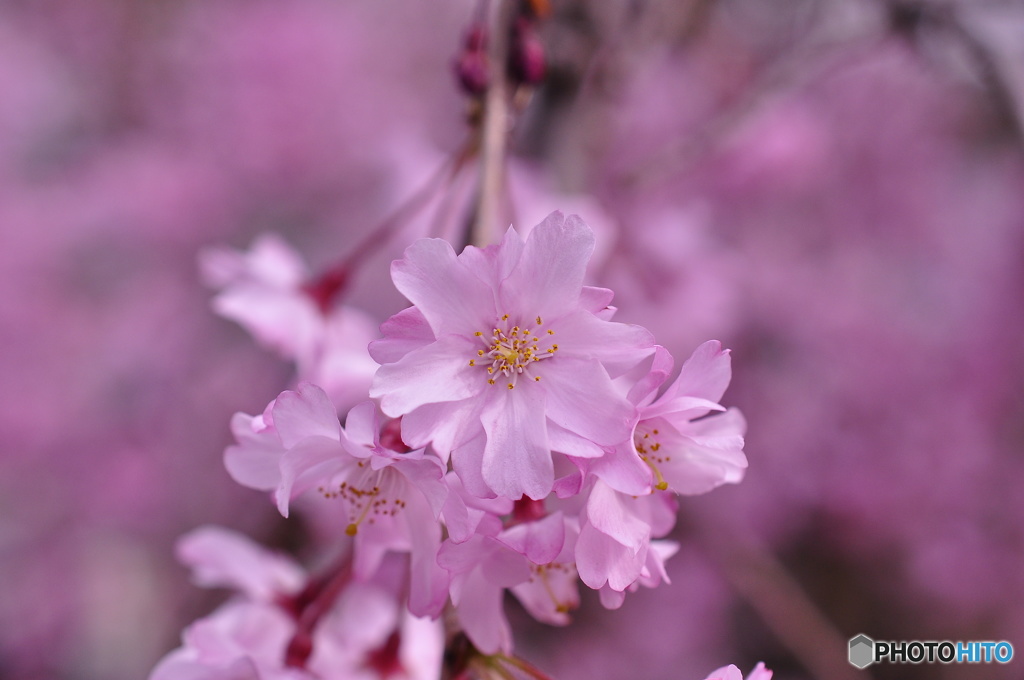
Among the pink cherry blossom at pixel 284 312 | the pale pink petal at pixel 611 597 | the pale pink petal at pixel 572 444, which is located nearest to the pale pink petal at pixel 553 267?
the pale pink petal at pixel 572 444

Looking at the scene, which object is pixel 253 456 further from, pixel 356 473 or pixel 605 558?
pixel 605 558

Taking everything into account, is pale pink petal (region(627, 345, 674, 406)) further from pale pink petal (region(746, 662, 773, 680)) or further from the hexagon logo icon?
the hexagon logo icon

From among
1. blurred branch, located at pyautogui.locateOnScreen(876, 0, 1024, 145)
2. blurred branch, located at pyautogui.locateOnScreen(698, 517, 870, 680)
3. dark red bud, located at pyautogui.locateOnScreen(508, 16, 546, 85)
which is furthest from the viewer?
blurred branch, located at pyautogui.locateOnScreen(698, 517, 870, 680)

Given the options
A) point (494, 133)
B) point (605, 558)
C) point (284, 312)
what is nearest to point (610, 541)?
point (605, 558)

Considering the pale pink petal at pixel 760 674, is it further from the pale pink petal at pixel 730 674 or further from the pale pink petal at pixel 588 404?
the pale pink petal at pixel 588 404

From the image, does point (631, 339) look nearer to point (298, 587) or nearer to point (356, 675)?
point (356, 675)

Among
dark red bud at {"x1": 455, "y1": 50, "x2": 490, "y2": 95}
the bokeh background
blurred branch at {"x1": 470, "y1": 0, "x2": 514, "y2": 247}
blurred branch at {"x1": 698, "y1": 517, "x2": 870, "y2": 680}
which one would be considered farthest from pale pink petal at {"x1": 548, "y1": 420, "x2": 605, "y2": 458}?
blurred branch at {"x1": 698, "y1": 517, "x2": 870, "y2": 680}

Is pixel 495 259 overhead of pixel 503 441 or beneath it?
overhead
